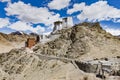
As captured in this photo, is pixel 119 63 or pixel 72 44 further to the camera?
pixel 72 44

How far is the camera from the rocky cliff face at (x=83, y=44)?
2431 inches

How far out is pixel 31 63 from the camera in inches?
2468

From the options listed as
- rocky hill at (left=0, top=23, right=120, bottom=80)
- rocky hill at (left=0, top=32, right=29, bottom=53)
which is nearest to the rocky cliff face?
rocky hill at (left=0, top=23, right=120, bottom=80)

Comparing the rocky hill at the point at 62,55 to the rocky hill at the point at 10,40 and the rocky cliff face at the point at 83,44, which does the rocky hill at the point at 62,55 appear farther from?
the rocky hill at the point at 10,40

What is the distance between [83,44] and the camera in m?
63.8

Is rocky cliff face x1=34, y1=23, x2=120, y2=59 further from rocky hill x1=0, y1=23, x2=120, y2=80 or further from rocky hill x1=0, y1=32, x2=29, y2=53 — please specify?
rocky hill x1=0, y1=32, x2=29, y2=53

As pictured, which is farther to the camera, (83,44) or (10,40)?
(10,40)

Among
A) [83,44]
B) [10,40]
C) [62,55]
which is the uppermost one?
[10,40]

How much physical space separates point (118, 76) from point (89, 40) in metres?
19.3

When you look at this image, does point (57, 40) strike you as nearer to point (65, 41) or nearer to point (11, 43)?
point (65, 41)

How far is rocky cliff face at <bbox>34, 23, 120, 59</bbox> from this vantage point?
6174cm

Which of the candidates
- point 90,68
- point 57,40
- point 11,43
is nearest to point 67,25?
point 57,40

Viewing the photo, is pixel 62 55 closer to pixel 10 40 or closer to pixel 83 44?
pixel 83 44

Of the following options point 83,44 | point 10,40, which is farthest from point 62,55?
point 10,40
